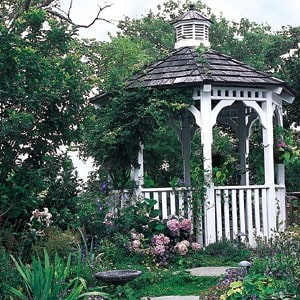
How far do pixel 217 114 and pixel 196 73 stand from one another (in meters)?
0.75

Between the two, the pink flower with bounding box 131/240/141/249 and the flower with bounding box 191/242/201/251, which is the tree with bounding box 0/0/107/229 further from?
the flower with bounding box 191/242/201/251

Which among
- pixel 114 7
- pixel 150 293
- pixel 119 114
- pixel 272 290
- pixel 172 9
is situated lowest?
pixel 150 293

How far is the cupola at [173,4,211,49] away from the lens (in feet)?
36.1

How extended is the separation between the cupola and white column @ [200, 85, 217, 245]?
1.82 meters

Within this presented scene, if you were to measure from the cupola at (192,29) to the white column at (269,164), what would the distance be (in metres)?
1.81

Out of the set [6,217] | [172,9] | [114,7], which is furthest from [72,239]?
[172,9]

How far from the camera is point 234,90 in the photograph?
989 centimetres

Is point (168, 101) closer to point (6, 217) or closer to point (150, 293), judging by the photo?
point (6, 217)

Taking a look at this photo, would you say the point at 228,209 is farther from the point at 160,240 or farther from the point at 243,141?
the point at 243,141

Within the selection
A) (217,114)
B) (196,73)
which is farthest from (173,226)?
(196,73)

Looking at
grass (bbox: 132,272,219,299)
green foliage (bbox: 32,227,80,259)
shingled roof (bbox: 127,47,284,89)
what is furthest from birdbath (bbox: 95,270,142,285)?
shingled roof (bbox: 127,47,284,89)

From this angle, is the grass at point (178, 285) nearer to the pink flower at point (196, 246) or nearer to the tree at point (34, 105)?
the pink flower at point (196, 246)

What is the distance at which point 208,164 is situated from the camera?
941 centimetres

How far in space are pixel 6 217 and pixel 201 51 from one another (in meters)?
4.51
